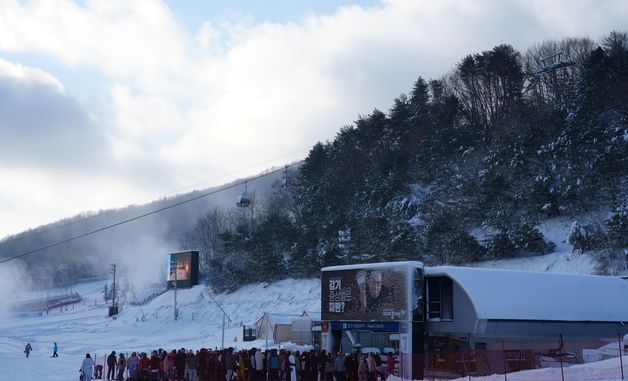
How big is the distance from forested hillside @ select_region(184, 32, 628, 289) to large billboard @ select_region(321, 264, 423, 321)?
1645 centimetres

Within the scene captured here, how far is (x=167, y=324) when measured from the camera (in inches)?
2562

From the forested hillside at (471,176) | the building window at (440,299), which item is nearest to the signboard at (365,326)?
the building window at (440,299)

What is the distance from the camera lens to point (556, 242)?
144ft

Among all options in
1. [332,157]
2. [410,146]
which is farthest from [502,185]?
[332,157]

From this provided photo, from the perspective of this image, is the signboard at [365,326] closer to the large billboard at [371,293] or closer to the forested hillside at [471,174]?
the large billboard at [371,293]

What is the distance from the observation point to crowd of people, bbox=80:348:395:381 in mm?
21297

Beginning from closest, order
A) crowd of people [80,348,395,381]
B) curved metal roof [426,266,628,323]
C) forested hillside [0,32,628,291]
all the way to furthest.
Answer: crowd of people [80,348,395,381] → curved metal roof [426,266,628,323] → forested hillside [0,32,628,291]

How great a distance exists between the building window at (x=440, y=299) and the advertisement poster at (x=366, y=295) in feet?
3.69

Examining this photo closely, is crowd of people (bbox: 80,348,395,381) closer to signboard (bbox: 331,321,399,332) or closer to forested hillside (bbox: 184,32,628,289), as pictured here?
signboard (bbox: 331,321,399,332)

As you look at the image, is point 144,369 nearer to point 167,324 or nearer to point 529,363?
point 529,363

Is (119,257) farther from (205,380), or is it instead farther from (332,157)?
(205,380)

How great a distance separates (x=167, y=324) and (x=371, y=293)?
138 feet

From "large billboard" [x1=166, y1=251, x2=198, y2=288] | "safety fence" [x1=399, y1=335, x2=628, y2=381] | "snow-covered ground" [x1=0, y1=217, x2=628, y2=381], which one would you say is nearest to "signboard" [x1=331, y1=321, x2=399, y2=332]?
"safety fence" [x1=399, y1=335, x2=628, y2=381]

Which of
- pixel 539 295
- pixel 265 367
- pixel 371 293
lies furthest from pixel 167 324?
pixel 539 295
